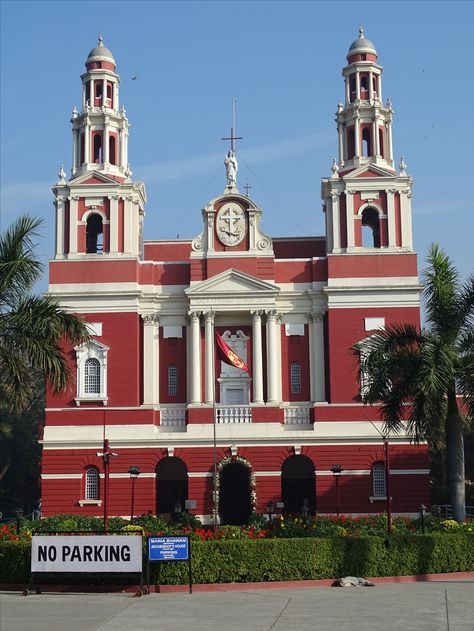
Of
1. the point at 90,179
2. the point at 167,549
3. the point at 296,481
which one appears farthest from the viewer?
the point at 90,179

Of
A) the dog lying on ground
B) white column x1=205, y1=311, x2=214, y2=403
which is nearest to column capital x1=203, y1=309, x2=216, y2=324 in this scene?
white column x1=205, y1=311, x2=214, y2=403

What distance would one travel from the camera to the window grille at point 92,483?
47656mm

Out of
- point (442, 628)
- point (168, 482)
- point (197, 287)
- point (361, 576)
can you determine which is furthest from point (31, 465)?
point (442, 628)

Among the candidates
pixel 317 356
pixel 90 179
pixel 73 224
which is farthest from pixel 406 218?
pixel 73 224

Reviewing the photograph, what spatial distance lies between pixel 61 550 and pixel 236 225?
26912 mm

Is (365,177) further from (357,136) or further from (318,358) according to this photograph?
(318,358)

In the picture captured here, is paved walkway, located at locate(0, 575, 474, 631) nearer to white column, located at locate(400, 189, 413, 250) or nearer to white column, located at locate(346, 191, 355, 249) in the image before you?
white column, located at locate(346, 191, 355, 249)

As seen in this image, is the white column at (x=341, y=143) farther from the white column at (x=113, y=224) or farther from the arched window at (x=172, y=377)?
the arched window at (x=172, y=377)

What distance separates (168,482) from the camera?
50188 millimetres

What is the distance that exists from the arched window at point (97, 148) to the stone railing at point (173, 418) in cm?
1245

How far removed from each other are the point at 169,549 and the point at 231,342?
978 inches

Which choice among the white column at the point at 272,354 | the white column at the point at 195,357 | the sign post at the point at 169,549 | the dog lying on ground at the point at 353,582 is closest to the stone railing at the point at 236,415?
the white column at the point at 195,357

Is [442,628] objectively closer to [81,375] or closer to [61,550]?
[61,550]

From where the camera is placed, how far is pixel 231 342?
50.2m
